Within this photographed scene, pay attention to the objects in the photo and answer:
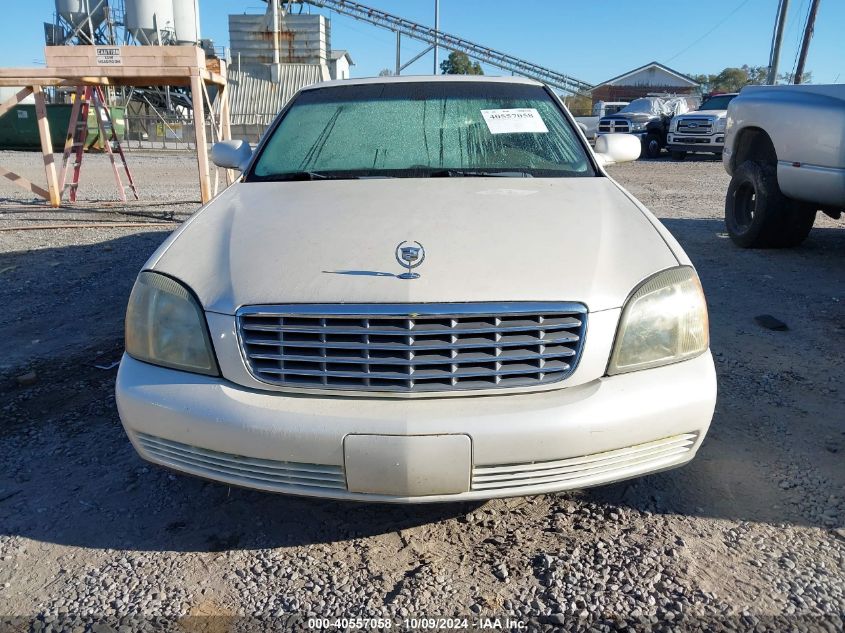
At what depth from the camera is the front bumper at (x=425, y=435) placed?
1858mm

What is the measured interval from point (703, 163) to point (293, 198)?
60.8 feet

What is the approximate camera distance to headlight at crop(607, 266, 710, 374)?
6.66 ft

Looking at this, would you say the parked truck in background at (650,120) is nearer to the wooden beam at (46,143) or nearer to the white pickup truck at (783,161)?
the white pickup truck at (783,161)

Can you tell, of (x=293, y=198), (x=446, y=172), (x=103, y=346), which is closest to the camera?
(x=293, y=198)

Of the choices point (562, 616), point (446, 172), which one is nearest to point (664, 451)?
point (562, 616)

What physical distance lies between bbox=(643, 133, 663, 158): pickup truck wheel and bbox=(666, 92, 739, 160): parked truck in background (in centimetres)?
138

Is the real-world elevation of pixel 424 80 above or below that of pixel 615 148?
above

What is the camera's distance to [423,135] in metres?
3.23

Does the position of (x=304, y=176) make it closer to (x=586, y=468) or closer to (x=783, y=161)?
(x=586, y=468)

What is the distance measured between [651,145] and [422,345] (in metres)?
21.3

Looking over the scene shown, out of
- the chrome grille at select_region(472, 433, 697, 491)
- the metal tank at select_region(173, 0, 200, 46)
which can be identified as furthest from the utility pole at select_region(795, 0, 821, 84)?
the metal tank at select_region(173, 0, 200, 46)

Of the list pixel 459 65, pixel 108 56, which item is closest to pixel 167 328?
pixel 108 56

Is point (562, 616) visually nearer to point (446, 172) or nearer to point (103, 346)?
point (446, 172)

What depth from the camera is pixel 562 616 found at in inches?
75.4
